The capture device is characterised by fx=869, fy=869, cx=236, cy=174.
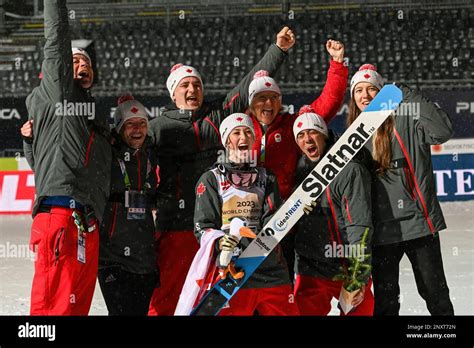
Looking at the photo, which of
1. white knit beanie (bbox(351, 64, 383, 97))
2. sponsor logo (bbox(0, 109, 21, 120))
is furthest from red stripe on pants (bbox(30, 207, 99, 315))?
sponsor logo (bbox(0, 109, 21, 120))

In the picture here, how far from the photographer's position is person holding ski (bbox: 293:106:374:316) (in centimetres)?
427

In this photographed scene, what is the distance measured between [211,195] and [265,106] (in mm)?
654

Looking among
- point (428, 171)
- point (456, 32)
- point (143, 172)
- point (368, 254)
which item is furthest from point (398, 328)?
point (456, 32)

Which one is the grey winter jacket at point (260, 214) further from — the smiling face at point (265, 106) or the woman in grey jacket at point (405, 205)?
the woman in grey jacket at point (405, 205)

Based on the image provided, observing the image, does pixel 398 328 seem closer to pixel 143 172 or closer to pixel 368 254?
pixel 368 254

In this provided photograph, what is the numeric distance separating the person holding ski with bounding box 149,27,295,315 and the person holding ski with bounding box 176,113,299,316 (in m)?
0.41

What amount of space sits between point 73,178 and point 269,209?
93 cm

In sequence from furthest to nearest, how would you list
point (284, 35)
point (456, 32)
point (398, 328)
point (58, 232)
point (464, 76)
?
point (456, 32) → point (464, 76) → point (284, 35) → point (398, 328) → point (58, 232)

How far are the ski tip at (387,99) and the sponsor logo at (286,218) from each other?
593 millimetres

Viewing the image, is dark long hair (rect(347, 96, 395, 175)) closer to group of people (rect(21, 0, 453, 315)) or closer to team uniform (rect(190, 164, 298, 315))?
group of people (rect(21, 0, 453, 315))

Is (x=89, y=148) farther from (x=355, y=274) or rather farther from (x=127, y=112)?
(x=355, y=274)

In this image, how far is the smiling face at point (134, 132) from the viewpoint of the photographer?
4.38 metres

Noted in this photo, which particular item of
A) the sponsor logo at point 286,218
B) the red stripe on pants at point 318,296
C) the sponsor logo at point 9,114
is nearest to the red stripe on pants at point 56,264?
the sponsor logo at point 286,218

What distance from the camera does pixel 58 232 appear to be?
3990 mm
